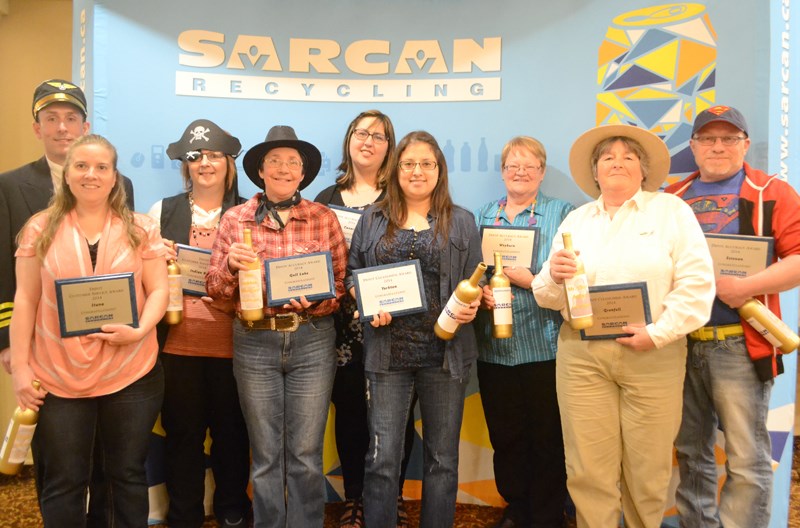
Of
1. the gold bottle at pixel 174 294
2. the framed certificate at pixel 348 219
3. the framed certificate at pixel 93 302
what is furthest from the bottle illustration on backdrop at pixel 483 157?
the framed certificate at pixel 93 302

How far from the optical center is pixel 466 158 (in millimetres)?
3820

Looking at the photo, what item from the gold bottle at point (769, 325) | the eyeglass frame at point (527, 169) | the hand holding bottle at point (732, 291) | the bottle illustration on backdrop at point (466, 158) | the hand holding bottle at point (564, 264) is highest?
the bottle illustration on backdrop at point (466, 158)

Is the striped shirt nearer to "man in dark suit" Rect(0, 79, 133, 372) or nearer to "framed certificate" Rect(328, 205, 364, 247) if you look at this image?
"framed certificate" Rect(328, 205, 364, 247)

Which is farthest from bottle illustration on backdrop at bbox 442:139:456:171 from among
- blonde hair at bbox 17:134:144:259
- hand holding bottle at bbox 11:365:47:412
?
hand holding bottle at bbox 11:365:47:412

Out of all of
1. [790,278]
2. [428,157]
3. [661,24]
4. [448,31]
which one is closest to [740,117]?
[790,278]

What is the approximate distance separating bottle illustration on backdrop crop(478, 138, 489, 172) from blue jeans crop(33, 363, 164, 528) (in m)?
2.31

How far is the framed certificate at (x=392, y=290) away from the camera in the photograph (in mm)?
2629

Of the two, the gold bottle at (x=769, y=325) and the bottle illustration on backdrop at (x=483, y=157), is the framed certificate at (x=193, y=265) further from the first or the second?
the gold bottle at (x=769, y=325)

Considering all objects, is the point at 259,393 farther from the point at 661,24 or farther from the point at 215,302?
the point at 661,24

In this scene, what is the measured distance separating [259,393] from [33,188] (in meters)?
1.54

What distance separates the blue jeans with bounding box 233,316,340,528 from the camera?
2.66 metres

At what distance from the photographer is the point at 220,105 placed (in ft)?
12.5

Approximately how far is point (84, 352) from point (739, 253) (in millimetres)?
2925

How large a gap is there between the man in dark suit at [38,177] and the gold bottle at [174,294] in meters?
0.69
